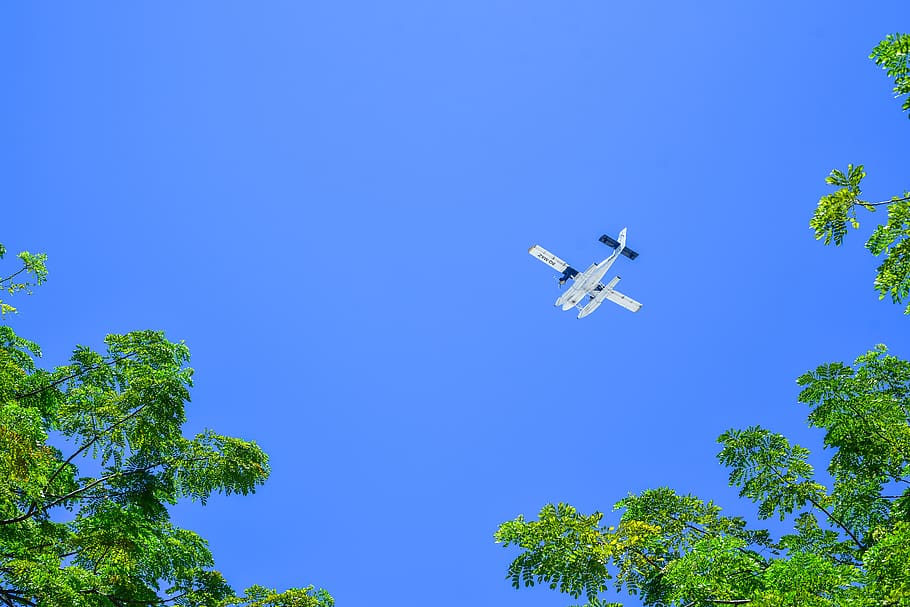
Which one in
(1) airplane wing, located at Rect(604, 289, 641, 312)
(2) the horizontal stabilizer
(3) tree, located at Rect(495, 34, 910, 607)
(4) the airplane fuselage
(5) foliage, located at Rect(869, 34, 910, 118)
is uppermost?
(1) airplane wing, located at Rect(604, 289, 641, 312)

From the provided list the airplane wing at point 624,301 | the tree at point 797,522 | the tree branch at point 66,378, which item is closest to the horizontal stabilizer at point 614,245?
the airplane wing at point 624,301

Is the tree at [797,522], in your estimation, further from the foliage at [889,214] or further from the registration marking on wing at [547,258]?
the registration marking on wing at [547,258]

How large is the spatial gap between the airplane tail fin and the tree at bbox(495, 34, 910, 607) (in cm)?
2487

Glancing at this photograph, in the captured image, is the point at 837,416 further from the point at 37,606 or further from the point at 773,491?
the point at 37,606

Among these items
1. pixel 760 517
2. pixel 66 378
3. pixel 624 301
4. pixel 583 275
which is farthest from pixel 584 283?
pixel 66 378

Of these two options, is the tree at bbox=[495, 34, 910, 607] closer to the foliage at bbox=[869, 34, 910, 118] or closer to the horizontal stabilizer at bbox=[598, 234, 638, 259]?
the foliage at bbox=[869, 34, 910, 118]

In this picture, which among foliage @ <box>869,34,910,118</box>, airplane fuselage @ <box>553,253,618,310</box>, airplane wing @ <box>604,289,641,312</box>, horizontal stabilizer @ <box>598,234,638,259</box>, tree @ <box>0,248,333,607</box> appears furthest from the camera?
airplane wing @ <box>604,289,641,312</box>

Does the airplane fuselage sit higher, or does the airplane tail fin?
the airplane tail fin

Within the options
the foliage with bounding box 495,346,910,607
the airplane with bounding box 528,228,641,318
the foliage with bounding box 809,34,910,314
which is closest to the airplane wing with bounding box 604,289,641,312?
the airplane with bounding box 528,228,641,318

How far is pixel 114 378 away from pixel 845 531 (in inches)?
524

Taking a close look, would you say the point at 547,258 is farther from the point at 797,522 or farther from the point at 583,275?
the point at 797,522

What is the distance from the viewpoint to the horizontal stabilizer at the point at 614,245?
3641 centimetres

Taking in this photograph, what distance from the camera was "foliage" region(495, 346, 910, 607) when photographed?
9297 millimetres

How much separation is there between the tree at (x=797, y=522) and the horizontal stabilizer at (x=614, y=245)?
24837 mm
